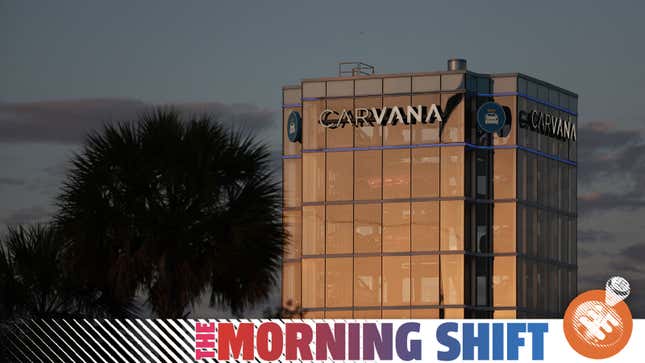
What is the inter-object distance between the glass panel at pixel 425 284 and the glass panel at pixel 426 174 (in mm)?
3720

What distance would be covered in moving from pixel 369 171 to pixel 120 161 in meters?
49.7

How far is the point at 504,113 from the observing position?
81625 millimetres

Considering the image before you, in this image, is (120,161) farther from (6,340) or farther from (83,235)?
(6,340)

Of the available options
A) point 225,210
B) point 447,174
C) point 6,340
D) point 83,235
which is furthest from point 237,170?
point 447,174

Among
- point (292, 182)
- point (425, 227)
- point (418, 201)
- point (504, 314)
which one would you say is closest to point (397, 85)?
point (418, 201)

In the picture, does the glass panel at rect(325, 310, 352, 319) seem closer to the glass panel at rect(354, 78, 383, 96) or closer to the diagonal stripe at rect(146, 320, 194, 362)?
the glass panel at rect(354, 78, 383, 96)

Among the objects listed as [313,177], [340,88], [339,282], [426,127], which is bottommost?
A: [339,282]

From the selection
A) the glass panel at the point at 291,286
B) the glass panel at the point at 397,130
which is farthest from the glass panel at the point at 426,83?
the glass panel at the point at 291,286

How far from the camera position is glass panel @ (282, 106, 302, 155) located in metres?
84.6

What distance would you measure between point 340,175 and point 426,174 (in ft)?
15.4

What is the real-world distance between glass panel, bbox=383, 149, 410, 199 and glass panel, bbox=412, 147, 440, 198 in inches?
16.5

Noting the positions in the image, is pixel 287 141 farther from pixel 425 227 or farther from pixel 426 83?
pixel 425 227

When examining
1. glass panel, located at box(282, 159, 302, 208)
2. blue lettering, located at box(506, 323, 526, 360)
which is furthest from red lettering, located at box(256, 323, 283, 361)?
glass panel, located at box(282, 159, 302, 208)

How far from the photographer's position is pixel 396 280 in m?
80.6
